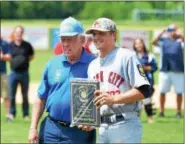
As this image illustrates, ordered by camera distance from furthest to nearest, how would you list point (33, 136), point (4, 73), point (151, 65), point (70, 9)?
point (70, 9) → point (4, 73) → point (151, 65) → point (33, 136)

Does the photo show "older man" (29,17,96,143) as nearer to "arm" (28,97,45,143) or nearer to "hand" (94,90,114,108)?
"arm" (28,97,45,143)

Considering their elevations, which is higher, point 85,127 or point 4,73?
point 4,73

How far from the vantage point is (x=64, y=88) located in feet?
20.3

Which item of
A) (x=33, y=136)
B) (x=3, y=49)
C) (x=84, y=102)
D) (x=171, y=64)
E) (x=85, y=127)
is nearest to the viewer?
(x=84, y=102)

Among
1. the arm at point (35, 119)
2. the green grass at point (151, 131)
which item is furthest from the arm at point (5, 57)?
the arm at point (35, 119)

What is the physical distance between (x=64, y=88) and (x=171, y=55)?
9.92 metres

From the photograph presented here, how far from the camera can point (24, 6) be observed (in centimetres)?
5697

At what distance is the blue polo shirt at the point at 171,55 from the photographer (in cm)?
1577

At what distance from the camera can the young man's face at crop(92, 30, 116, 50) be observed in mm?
5988

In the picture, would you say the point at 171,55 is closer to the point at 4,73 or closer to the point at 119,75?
the point at 4,73

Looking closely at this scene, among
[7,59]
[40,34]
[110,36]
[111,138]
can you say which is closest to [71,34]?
[110,36]

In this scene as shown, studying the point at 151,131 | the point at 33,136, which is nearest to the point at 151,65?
the point at 151,131

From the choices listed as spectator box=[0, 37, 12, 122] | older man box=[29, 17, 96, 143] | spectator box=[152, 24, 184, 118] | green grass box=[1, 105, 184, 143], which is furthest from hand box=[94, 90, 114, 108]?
spectator box=[152, 24, 184, 118]

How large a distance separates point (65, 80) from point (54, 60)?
0.30 metres
